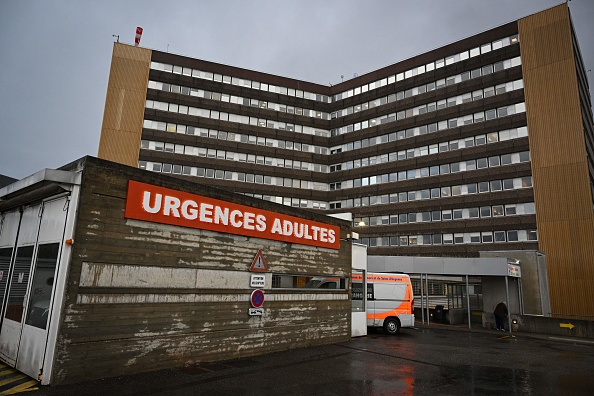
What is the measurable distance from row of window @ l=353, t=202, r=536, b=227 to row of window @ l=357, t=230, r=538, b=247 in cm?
160

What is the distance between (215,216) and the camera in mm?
11094

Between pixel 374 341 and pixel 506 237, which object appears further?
pixel 506 237

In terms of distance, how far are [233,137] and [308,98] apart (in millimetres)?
12018

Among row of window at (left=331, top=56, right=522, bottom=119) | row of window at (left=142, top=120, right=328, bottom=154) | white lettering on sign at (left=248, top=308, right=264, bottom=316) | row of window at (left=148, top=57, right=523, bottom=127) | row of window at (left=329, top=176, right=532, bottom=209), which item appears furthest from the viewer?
row of window at (left=142, top=120, right=328, bottom=154)

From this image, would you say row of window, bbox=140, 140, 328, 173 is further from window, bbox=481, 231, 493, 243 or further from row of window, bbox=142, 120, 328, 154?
window, bbox=481, 231, 493, 243

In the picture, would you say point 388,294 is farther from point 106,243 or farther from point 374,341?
point 106,243

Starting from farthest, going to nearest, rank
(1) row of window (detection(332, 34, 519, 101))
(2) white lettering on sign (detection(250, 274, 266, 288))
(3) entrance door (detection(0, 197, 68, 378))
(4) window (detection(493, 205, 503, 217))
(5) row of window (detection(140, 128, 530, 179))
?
1. (1) row of window (detection(332, 34, 519, 101))
2. (5) row of window (detection(140, 128, 530, 179))
3. (4) window (detection(493, 205, 503, 217))
4. (2) white lettering on sign (detection(250, 274, 266, 288))
5. (3) entrance door (detection(0, 197, 68, 378))

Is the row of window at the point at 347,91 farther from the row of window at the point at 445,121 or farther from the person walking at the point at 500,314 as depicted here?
the person walking at the point at 500,314

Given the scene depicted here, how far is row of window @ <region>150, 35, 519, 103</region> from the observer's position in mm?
41750

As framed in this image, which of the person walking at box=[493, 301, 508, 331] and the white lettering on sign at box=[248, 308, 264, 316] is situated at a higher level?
the white lettering on sign at box=[248, 308, 264, 316]

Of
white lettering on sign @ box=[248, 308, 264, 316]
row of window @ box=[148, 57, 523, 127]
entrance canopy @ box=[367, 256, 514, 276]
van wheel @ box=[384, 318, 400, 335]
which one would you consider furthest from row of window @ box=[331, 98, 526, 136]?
white lettering on sign @ box=[248, 308, 264, 316]

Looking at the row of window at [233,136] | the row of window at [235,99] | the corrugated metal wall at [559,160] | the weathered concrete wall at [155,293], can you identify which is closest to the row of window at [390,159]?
the row of window at [233,136]

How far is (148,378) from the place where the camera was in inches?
341

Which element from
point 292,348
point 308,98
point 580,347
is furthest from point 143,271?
point 308,98
